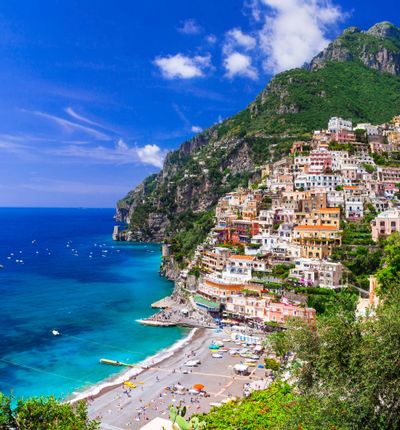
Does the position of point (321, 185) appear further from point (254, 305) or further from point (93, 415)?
point (93, 415)

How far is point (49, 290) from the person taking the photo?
253ft

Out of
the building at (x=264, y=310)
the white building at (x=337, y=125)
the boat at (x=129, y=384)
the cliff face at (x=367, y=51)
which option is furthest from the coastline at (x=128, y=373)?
the cliff face at (x=367, y=51)

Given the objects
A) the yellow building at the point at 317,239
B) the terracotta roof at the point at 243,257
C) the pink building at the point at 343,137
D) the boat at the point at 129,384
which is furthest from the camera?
the pink building at the point at 343,137

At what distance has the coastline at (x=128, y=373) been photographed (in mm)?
37750

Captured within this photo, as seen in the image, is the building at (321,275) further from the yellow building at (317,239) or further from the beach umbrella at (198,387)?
the beach umbrella at (198,387)

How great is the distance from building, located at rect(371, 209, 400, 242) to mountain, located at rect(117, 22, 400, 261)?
179ft

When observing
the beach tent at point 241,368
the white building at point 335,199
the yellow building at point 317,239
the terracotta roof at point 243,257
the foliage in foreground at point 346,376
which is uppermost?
the white building at point 335,199

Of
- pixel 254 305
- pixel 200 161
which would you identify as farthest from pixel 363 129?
pixel 200 161

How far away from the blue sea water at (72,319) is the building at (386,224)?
2798 centimetres

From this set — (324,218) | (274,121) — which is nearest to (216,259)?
(324,218)

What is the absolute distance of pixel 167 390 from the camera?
126ft

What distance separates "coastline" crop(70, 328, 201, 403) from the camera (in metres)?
37.8

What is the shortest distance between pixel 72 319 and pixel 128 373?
65.8ft

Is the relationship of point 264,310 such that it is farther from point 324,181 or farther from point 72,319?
point 324,181
